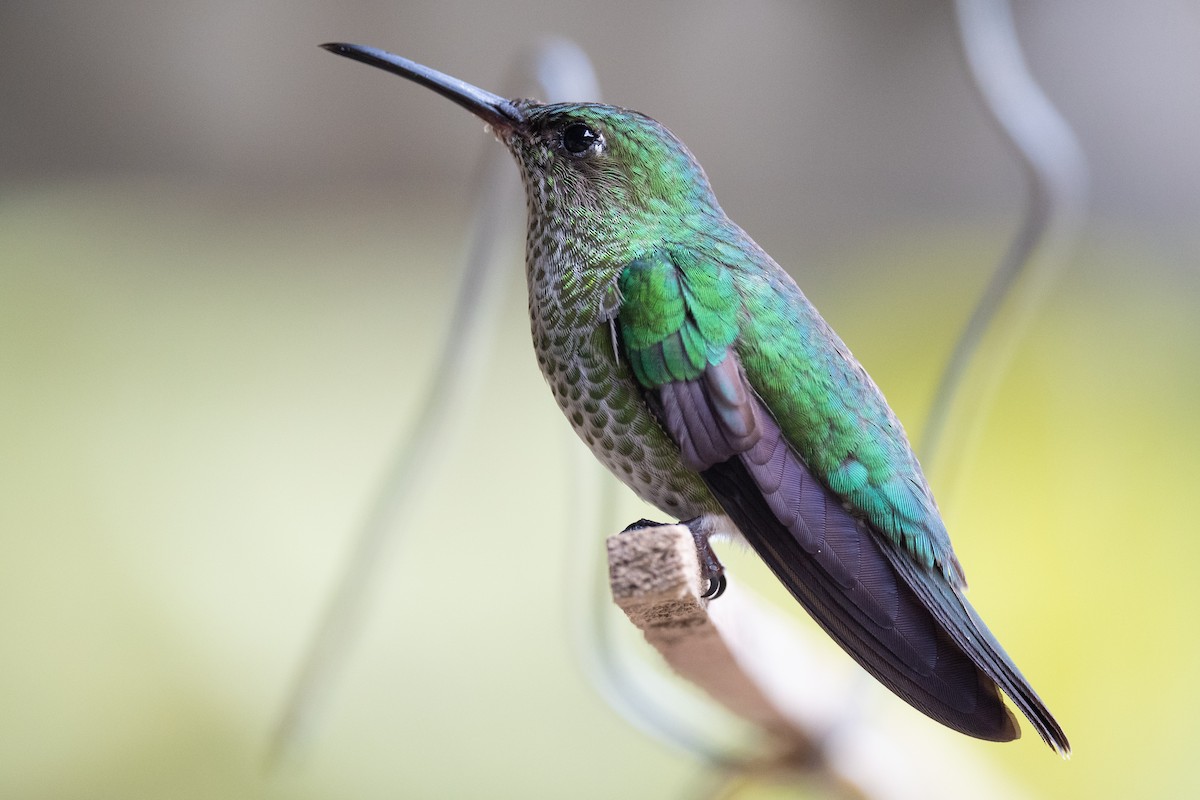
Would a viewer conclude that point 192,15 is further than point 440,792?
Yes

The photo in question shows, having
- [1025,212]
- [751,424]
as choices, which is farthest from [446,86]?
[1025,212]

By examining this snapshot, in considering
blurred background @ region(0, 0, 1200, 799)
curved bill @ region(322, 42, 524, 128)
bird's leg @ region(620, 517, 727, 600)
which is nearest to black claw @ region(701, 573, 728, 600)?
bird's leg @ region(620, 517, 727, 600)

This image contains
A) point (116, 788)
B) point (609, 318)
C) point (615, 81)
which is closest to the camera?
point (609, 318)

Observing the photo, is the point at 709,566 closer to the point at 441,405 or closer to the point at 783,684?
the point at 783,684

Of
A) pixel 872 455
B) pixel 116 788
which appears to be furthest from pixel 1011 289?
pixel 116 788

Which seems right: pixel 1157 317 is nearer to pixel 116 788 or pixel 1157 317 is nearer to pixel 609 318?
pixel 609 318

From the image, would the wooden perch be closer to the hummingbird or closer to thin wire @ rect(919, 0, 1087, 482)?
the hummingbird

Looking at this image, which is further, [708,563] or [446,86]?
[446,86]
